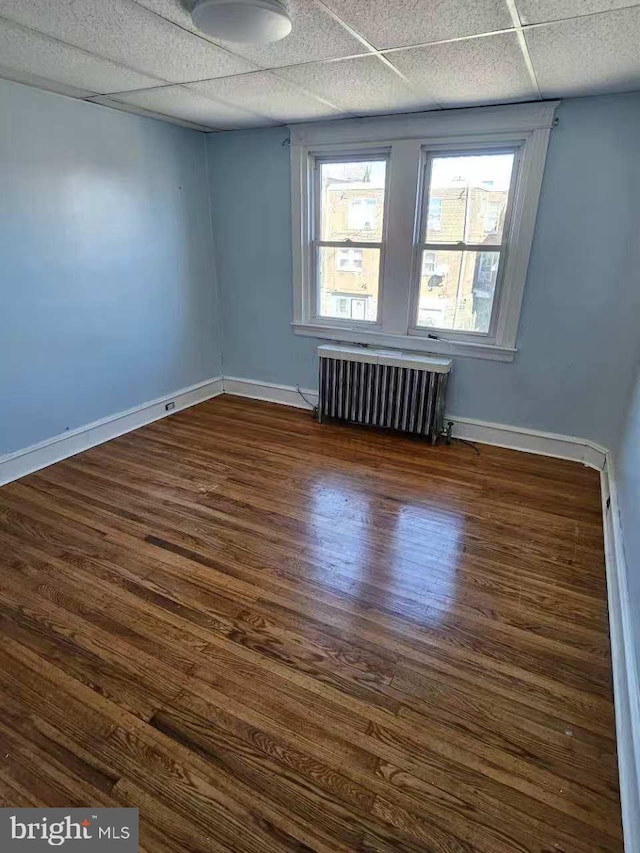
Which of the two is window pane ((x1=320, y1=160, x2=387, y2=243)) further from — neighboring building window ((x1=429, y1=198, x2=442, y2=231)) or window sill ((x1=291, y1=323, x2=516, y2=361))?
window sill ((x1=291, y1=323, x2=516, y2=361))

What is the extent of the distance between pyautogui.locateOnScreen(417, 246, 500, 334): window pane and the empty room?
25 mm

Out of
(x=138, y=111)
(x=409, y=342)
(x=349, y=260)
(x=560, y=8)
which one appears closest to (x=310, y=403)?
(x=409, y=342)

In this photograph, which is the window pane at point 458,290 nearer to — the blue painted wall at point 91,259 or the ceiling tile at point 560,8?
the ceiling tile at point 560,8

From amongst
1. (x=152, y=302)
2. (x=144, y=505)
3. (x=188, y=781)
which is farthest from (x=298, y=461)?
(x=188, y=781)

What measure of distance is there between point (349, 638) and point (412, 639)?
0.27 metres

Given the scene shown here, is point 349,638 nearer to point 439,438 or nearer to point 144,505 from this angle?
point 144,505

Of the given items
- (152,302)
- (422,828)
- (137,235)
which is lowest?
(422,828)

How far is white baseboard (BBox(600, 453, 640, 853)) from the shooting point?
4.30 feet

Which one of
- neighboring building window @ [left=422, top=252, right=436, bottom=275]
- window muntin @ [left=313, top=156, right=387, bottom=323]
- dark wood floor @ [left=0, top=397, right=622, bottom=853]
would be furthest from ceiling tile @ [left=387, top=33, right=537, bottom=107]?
dark wood floor @ [left=0, top=397, right=622, bottom=853]

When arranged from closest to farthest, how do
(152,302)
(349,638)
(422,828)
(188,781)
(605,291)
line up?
(422,828), (188,781), (349,638), (605,291), (152,302)

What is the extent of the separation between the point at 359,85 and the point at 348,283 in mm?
1580

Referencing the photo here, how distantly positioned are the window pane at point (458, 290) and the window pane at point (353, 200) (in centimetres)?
55

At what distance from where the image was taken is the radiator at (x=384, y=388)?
369cm

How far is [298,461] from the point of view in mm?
3469
